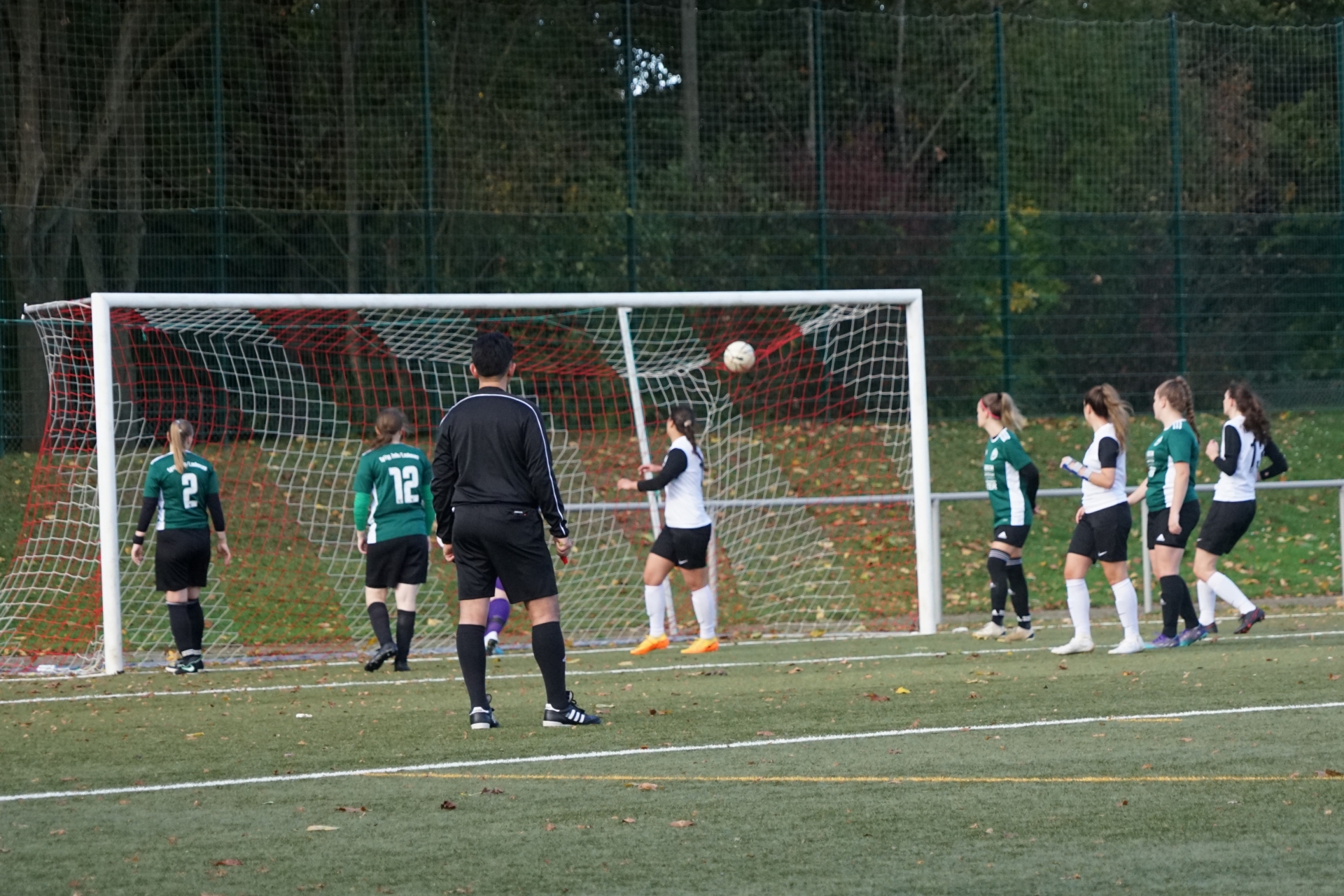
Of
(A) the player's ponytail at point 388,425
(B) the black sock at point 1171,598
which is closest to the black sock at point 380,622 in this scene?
(A) the player's ponytail at point 388,425

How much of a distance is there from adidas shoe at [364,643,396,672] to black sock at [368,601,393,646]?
4 centimetres

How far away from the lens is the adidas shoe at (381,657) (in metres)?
11.0

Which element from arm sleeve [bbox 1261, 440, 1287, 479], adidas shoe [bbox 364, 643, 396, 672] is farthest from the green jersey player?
adidas shoe [bbox 364, 643, 396, 672]

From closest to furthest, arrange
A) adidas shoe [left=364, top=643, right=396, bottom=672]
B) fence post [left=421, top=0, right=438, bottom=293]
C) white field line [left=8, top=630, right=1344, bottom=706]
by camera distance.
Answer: white field line [left=8, top=630, right=1344, bottom=706] < adidas shoe [left=364, top=643, right=396, bottom=672] < fence post [left=421, top=0, right=438, bottom=293]

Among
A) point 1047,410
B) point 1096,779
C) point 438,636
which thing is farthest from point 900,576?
point 1096,779

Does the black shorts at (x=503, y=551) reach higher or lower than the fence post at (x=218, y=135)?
lower

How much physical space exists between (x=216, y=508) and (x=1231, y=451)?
698 cm

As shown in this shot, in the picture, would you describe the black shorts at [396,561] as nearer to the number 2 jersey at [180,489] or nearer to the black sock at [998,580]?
the number 2 jersey at [180,489]

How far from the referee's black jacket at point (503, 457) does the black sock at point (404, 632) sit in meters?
3.88

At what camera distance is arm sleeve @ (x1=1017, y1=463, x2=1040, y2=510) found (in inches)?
491

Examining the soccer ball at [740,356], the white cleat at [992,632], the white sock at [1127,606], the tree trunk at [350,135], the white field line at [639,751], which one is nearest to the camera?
the white field line at [639,751]

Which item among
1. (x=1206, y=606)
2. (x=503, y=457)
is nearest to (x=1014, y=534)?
(x=1206, y=606)

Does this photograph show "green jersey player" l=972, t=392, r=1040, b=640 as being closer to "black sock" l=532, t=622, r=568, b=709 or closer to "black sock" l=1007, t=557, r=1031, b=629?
"black sock" l=1007, t=557, r=1031, b=629

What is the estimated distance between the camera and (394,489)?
11.3 m
